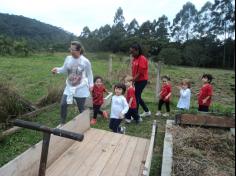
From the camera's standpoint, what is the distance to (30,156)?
121 inches

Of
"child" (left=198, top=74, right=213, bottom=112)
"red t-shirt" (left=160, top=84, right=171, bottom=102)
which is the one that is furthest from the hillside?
"child" (left=198, top=74, right=213, bottom=112)

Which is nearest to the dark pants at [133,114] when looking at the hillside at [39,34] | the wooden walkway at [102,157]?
→ the wooden walkway at [102,157]

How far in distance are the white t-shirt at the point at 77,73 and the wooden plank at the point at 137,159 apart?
166cm

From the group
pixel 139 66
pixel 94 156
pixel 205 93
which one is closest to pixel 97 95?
pixel 139 66

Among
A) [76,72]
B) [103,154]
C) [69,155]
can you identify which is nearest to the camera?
[69,155]

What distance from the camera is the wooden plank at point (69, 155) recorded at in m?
3.61

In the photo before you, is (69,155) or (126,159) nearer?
(69,155)

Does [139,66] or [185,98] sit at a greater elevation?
[139,66]

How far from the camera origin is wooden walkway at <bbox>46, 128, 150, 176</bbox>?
373 centimetres

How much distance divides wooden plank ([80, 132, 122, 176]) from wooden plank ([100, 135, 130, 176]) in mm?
45

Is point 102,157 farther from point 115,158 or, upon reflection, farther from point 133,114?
point 133,114

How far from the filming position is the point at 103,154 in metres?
4.30

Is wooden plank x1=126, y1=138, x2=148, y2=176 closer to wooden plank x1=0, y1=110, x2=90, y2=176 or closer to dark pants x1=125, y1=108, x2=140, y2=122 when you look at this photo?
wooden plank x1=0, y1=110, x2=90, y2=176

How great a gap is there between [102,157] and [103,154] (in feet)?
0.38
